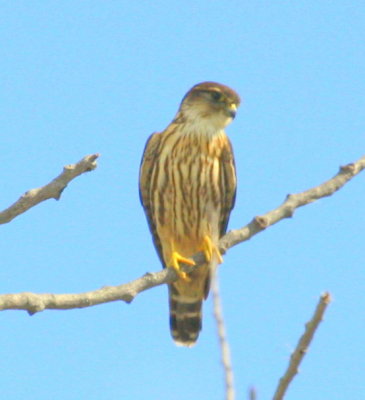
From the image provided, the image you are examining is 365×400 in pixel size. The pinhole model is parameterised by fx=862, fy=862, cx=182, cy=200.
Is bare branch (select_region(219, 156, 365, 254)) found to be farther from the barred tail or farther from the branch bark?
the barred tail

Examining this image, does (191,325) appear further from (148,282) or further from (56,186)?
(56,186)

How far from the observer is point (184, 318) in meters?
6.02

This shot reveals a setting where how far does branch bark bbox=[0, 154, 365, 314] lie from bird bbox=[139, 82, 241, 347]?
1.43 m

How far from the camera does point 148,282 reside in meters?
3.39

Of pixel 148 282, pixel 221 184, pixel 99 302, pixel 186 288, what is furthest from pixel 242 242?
pixel 186 288

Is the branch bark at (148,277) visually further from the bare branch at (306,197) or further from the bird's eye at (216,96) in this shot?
the bird's eye at (216,96)

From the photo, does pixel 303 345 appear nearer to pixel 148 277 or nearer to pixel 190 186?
pixel 148 277

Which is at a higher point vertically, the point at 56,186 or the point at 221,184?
the point at 221,184

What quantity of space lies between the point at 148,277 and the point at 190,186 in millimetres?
2150

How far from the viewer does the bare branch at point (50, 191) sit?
2910 mm

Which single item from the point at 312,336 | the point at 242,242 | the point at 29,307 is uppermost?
the point at 242,242

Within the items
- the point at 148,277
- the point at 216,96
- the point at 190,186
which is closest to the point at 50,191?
the point at 148,277

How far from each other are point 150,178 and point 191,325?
1080mm

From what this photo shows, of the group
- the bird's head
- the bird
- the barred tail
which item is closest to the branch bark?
the bird
